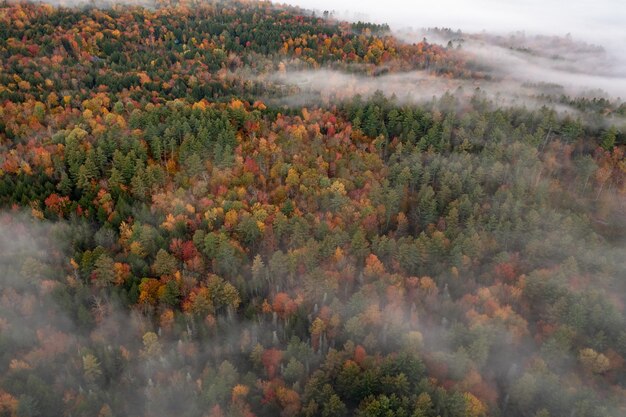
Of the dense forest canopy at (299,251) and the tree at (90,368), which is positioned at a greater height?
the dense forest canopy at (299,251)

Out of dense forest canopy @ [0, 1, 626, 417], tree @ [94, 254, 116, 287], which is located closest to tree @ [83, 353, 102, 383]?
dense forest canopy @ [0, 1, 626, 417]

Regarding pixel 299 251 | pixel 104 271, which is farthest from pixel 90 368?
pixel 299 251

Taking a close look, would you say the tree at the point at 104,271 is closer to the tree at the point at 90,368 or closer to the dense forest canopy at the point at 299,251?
the dense forest canopy at the point at 299,251

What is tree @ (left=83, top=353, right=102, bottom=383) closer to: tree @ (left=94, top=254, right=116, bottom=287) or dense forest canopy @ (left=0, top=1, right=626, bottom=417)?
dense forest canopy @ (left=0, top=1, right=626, bottom=417)

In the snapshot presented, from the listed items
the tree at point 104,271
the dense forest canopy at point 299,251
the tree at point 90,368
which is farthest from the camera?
the tree at point 104,271

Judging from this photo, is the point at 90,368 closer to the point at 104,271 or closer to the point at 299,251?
the point at 104,271

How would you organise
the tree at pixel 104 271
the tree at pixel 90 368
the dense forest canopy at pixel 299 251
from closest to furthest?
the tree at pixel 90 368 → the dense forest canopy at pixel 299 251 → the tree at pixel 104 271

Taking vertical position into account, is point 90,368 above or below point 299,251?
below

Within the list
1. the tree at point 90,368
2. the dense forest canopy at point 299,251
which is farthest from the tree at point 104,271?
the tree at point 90,368
